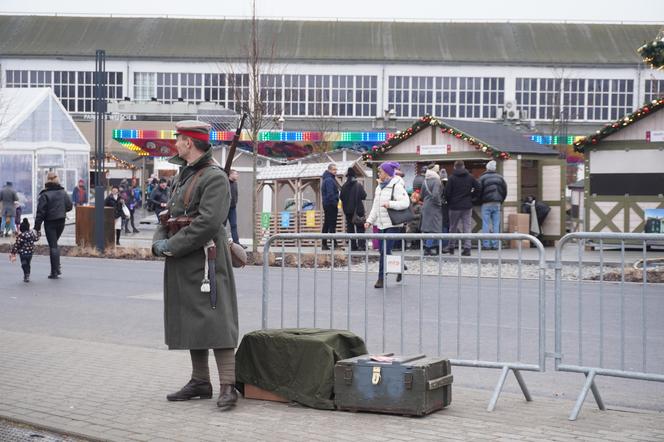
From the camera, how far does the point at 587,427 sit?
649cm

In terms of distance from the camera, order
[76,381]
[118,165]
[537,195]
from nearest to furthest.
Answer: [76,381] → [537,195] → [118,165]

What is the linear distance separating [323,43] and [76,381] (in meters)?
61.4

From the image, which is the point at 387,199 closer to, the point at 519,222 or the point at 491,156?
the point at 519,222

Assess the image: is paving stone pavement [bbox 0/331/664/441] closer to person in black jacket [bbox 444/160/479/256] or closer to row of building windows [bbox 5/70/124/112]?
person in black jacket [bbox 444/160/479/256]

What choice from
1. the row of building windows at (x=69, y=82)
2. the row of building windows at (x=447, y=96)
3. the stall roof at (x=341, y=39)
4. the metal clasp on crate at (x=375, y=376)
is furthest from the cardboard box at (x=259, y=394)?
the row of building windows at (x=69, y=82)

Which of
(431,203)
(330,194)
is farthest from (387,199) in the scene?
(330,194)

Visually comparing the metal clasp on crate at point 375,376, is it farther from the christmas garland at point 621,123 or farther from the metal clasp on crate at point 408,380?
the christmas garland at point 621,123

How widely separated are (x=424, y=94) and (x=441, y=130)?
1585 inches

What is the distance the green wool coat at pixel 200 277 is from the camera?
7031 millimetres

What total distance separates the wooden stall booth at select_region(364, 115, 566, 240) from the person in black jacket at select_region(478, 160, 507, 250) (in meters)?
1.97

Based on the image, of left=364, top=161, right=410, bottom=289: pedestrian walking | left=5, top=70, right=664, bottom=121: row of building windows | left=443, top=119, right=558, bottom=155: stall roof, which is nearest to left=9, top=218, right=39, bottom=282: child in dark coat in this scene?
left=364, top=161, right=410, bottom=289: pedestrian walking

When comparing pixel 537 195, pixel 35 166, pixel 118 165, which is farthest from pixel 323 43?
pixel 537 195

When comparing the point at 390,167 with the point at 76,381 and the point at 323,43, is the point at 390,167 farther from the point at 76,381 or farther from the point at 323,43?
the point at 323,43

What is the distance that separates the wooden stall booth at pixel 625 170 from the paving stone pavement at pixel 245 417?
1711cm
